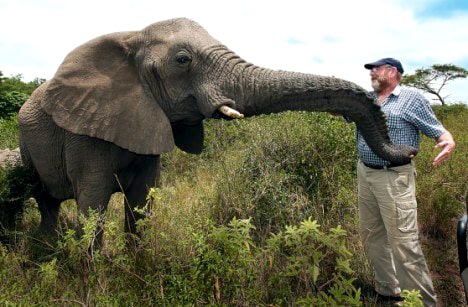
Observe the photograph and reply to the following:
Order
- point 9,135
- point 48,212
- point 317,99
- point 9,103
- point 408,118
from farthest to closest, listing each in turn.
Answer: point 9,103
point 9,135
point 48,212
point 408,118
point 317,99

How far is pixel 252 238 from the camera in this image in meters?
4.99

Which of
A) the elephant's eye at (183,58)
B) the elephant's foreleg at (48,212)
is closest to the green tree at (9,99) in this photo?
the elephant's foreleg at (48,212)

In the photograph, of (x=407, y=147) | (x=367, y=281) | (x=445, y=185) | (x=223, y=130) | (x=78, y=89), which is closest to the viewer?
(x=407, y=147)

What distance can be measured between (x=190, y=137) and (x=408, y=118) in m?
2.01

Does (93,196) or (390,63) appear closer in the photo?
(390,63)

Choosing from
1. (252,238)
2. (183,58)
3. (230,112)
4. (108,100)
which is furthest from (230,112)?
(252,238)

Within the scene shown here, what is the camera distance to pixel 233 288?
118 inches

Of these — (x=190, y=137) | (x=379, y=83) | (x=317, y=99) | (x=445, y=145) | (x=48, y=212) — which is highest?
(x=379, y=83)

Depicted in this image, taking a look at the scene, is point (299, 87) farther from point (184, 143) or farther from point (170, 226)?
point (170, 226)

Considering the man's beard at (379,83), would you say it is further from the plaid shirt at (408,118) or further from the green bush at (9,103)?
the green bush at (9,103)

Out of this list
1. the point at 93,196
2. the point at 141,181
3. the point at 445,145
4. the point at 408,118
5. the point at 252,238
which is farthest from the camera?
the point at 252,238

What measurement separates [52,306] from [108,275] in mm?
446

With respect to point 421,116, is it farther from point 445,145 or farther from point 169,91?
point 169,91

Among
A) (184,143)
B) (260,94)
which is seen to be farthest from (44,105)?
(260,94)
